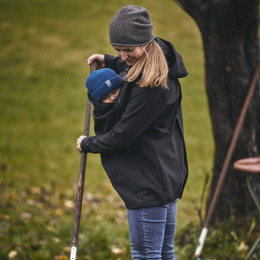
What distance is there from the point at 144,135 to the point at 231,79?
4.87 feet

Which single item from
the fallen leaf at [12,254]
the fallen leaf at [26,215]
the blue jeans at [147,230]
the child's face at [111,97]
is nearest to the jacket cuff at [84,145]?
the child's face at [111,97]

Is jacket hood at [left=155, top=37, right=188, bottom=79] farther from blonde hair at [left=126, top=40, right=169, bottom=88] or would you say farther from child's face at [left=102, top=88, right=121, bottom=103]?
child's face at [left=102, top=88, right=121, bottom=103]

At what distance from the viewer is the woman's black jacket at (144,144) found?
2.23 meters

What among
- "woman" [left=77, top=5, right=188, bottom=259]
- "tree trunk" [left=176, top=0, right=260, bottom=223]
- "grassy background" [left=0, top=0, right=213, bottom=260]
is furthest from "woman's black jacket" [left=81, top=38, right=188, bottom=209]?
"grassy background" [left=0, top=0, right=213, bottom=260]

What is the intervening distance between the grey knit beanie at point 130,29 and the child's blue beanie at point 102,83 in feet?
0.59

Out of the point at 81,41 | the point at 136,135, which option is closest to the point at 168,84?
the point at 136,135

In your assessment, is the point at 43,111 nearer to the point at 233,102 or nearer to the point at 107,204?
the point at 107,204

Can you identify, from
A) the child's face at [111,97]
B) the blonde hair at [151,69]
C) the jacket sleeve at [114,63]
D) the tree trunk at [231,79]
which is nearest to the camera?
the blonde hair at [151,69]

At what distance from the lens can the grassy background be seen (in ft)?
14.1

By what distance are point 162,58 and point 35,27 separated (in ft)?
47.9

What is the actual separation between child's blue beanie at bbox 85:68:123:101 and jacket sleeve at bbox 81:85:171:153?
0.11 m

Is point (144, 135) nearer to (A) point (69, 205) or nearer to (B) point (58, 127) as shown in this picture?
(A) point (69, 205)

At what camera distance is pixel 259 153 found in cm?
370

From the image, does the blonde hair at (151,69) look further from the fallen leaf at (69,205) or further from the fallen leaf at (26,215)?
the fallen leaf at (69,205)
